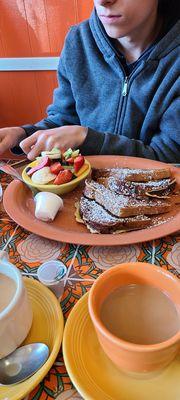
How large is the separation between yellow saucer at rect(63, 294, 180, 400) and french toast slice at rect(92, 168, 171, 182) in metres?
0.47

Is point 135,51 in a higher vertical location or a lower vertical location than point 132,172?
higher

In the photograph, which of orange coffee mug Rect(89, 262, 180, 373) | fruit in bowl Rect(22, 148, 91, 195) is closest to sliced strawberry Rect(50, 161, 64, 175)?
fruit in bowl Rect(22, 148, 91, 195)

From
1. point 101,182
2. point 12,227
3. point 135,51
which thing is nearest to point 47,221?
point 12,227

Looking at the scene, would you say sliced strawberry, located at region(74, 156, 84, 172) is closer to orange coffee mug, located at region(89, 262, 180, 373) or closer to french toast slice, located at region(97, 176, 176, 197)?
french toast slice, located at region(97, 176, 176, 197)

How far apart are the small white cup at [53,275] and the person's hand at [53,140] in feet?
1.43

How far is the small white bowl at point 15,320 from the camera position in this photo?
451 mm

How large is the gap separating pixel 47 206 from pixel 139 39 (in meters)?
0.68

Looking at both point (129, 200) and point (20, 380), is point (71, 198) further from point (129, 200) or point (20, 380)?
point (20, 380)

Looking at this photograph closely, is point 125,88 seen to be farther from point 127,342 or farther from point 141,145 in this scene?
point 127,342

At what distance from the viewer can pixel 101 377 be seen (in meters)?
0.45

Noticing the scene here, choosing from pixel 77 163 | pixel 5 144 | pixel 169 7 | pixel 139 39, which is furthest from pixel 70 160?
pixel 169 7

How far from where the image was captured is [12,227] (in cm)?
81

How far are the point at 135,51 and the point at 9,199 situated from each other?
2.22 feet

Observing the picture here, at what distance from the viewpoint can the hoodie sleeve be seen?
107 cm
